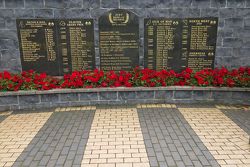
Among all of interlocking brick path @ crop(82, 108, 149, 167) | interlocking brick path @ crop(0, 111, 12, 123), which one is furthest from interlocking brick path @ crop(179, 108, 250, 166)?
interlocking brick path @ crop(0, 111, 12, 123)

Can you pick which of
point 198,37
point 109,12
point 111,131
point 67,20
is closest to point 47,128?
point 111,131

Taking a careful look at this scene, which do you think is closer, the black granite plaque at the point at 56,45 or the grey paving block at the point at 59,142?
the grey paving block at the point at 59,142

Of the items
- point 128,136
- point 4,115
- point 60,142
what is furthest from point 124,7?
point 4,115

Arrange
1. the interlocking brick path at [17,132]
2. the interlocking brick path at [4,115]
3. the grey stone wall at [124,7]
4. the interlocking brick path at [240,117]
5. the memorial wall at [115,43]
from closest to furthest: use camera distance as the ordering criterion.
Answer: the interlocking brick path at [17,132], the interlocking brick path at [240,117], the interlocking brick path at [4,115], the grey stone wall at [124,7], the memorial wall at [115,43]

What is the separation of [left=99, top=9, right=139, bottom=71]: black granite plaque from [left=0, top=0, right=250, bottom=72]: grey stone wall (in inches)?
7.6

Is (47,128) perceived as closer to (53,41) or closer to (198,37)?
(53,41)

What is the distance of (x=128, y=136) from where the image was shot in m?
5.85

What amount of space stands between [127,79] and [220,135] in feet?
10.5

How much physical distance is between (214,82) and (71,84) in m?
4.29

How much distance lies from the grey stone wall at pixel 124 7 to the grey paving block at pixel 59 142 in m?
2.50

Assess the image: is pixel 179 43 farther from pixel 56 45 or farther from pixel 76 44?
pixel 56 45

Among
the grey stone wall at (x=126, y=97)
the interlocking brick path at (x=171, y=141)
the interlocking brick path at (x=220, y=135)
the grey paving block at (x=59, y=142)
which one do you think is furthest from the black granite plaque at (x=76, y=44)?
the interlocking brick path at (x=220, y=135)

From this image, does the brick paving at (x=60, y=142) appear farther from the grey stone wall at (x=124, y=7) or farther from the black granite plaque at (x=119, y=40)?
the grey stone wall at (x=124, y=7)

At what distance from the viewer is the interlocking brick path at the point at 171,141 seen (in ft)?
16.0
